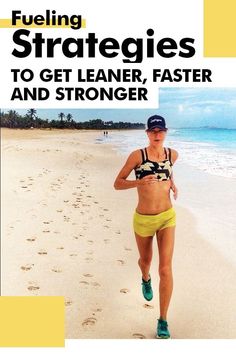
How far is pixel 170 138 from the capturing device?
3.86 meters

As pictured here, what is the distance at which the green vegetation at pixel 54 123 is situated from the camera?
394cm

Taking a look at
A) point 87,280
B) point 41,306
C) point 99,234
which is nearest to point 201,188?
point 99,234

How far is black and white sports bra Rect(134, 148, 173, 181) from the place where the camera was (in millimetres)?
3436

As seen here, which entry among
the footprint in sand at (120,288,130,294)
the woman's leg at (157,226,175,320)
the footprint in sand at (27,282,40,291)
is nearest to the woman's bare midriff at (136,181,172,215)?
the woman's leg at (157,226,175,320)

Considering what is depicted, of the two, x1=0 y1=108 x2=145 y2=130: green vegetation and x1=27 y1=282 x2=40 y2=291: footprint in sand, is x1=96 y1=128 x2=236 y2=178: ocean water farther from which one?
x1=27 y1=282 x2=40 y2=291: footprint in sand

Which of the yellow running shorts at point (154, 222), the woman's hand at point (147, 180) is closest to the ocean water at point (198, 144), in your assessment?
the woman's hand at point (147, 180)

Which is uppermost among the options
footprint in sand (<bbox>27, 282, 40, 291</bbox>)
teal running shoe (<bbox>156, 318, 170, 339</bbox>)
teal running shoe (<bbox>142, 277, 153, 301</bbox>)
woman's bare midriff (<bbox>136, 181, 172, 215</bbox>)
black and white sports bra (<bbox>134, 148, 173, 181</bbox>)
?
black and white sports bra (<bbox>134, 148, 173, 181</bbox>)

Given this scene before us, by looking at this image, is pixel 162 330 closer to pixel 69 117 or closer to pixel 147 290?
pixel 147 290

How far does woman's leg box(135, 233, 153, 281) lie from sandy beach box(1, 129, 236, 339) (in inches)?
2.6

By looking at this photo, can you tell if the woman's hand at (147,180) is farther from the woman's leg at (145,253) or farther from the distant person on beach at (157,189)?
the woman's leg at (145,253)

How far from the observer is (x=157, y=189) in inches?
136

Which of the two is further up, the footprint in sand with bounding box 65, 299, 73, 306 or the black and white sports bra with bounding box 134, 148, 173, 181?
the black and white sports bra with bounding box 134, 148, 173, 181

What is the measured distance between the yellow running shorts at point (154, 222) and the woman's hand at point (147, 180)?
0.21 meters

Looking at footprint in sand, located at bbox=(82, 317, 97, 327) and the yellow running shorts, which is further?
footprint in sand, located at bbox=(82, 317, 97, 327)
